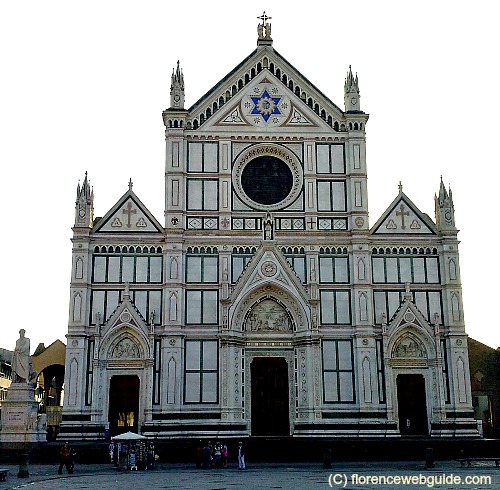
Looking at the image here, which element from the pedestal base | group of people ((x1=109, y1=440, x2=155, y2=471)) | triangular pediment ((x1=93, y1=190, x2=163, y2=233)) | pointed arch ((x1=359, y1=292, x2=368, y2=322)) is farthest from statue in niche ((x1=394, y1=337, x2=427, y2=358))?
the pedestal base

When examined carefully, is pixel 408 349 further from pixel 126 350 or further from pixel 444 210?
pixel 126 350

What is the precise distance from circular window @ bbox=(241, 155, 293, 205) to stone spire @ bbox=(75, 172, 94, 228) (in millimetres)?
8397

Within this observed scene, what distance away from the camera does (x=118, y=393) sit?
37.2m

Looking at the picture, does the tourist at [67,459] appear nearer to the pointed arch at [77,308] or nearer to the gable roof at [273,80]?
the pointed arch at [77,308]

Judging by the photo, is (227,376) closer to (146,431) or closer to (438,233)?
(146,431)

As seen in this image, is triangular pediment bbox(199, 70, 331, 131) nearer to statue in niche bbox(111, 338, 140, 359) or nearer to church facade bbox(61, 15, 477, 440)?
church facade bbox(61, 15, 477, 440)

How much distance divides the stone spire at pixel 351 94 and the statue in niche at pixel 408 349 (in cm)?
1345

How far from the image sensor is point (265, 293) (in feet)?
128

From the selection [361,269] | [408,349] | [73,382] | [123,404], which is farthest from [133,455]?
[408,349]

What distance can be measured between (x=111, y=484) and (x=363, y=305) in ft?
64.4

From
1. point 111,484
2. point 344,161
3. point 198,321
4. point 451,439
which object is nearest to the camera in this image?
point 111,484

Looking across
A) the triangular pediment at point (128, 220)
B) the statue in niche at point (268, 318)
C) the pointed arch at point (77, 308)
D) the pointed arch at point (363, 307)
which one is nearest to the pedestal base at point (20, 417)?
the pointed arch at point (77, 308)

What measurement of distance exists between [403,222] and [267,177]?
26.1 feet

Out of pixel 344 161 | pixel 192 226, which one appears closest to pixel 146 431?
pixel 192 226
